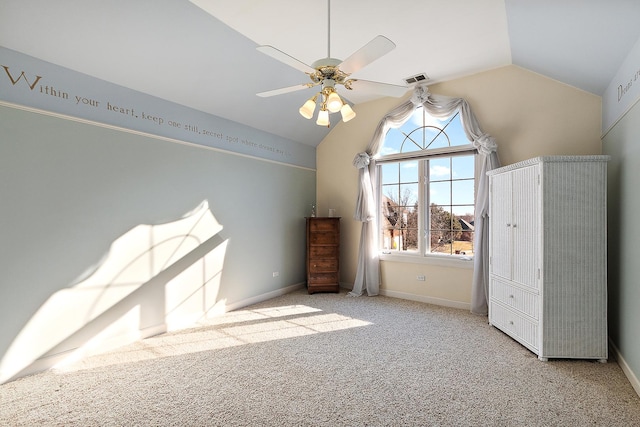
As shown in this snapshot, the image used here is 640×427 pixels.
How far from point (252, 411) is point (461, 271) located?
3.37 metres

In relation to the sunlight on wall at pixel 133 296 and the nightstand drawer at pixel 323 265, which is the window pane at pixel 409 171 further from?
the sunlight on wall at pixel 133 296

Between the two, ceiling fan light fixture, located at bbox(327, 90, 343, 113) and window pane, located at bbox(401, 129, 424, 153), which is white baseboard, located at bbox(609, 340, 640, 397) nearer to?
ceiling fan light fixture, located at bbox(327, 90, 343, 113)

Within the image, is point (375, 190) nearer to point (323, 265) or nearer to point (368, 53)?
point (323, 265)

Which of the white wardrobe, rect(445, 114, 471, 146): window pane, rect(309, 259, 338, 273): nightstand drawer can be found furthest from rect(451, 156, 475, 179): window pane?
rect(309, 259, 338, 273): nightstand drawer

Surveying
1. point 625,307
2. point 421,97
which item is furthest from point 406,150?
point 625,307

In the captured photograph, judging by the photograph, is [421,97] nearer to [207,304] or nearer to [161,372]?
[207,304]

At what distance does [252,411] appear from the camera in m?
2.14

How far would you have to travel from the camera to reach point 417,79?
433 cm

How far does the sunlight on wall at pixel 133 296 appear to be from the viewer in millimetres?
2680

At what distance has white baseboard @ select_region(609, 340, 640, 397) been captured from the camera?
236cm

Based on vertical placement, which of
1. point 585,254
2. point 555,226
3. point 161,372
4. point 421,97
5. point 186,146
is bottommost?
point 161,372

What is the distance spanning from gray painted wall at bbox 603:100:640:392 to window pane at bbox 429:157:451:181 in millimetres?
1733

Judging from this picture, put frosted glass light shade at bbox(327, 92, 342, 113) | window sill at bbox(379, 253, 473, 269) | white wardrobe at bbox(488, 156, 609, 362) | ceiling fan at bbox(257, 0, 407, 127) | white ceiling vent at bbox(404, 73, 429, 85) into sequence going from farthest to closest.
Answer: window sill at bbox(379, 253, 473, 269), white ceiling vent at bbox(404, 73, 429, 85), white wardrobe at bbox(488, 156, 609, 362), frosted glass light shade at bbox(327, 92, 342, 113), ceiling fan at bbox(257, 0, 407, 127)

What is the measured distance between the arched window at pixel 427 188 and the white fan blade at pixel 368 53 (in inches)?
111
